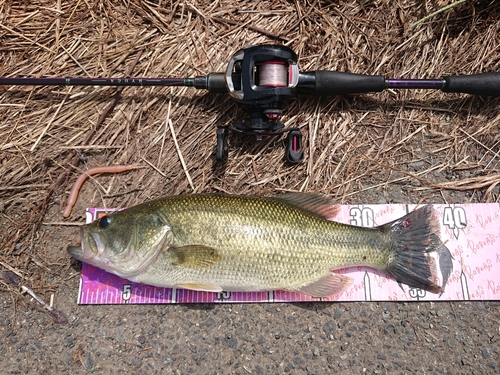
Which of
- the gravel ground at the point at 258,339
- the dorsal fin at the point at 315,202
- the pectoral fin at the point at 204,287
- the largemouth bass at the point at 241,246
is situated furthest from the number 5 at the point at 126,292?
the dorsal fin at the point at 315,202

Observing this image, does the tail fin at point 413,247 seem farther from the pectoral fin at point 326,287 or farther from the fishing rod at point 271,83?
the fishing rod at point 271,83

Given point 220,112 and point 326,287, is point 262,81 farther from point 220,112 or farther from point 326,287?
point 326,287

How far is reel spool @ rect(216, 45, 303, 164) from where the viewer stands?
2.39 meters

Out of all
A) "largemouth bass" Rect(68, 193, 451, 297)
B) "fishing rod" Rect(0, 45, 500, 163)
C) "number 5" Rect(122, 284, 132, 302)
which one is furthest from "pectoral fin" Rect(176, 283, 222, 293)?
"fishing rod" Rect(0, 45, 500, 163)

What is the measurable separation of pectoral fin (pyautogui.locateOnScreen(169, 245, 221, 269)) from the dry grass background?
66cm

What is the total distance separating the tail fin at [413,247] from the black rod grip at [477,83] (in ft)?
3.21

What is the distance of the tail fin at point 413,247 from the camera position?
2551 millimetres

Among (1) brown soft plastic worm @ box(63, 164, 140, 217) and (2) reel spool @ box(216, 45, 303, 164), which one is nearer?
(2) reel spool @ box(216, 45, 303, 164)

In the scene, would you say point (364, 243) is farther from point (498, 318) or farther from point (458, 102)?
point (458, 102)

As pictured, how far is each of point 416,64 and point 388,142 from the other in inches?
29.3

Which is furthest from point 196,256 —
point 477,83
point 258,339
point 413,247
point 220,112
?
point 477,83

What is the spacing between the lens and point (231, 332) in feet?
8.82

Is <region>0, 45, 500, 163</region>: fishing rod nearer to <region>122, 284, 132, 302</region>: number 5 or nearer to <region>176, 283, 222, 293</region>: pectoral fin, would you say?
<region>176, 283, 222, 293</region>: pectoral fin

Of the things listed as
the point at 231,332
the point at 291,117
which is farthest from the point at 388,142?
the point at 231,332
